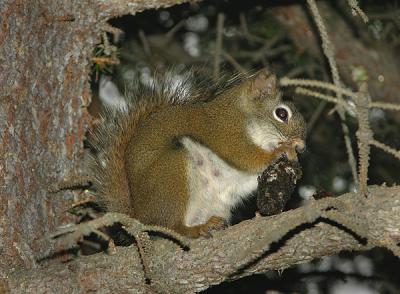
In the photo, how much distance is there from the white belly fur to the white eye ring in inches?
11.8

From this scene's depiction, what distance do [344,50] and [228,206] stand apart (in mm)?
1533

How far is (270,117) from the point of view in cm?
323

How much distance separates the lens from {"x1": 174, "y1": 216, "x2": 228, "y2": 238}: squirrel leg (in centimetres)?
272

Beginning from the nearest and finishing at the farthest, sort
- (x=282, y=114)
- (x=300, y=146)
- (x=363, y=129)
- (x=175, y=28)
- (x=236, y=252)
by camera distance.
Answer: (x=363, y=129), (x=236, y=252), (x=300, y=146), (x=282, y=114), (x=175, y=28)

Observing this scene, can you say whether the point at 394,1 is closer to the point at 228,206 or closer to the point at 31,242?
the point at 228,206

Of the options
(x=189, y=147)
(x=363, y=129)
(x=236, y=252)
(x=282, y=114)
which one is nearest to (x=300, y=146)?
(x=282, y=114)

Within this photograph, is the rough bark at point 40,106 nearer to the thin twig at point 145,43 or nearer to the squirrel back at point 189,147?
the squirrel back at point 189,147

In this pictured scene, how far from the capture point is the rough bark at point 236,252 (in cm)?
194

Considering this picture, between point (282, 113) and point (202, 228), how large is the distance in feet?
2.53

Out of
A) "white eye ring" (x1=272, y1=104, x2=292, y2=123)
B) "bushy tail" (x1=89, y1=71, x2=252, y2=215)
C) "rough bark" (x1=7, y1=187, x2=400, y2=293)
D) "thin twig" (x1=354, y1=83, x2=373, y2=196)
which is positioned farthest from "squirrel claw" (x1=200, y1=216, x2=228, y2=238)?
"thin twig" (x1=354, y1=83, x2=373, y2=196)

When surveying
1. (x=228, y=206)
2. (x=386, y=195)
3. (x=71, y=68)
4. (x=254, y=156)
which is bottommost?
(x=228, y=206)

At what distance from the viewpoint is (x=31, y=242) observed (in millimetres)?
2727

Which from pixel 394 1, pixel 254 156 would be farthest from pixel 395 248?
pixel 394 1

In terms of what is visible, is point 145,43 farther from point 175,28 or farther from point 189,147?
point 189,147
